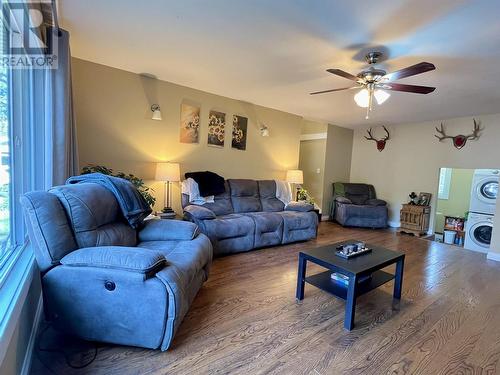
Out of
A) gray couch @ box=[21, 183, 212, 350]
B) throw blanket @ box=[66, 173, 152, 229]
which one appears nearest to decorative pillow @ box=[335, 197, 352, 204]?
throw blanket @ box=[66, 173, 152, 229]

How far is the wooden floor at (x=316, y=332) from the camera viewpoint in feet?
5.11

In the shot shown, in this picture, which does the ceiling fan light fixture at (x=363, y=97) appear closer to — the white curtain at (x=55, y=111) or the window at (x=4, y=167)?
the white curtain at (x=55, y=111)

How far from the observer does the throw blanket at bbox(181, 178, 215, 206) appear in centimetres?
373

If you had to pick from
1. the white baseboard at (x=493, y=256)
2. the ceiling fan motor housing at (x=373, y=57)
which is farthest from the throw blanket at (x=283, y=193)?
the white baseboard at (x=493, y=256)

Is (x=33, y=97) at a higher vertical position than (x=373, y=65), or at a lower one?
lower

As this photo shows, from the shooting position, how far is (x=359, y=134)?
6445 mm

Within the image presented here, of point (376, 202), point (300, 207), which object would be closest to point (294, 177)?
point (300, 207)

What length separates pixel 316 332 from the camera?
1.90 m

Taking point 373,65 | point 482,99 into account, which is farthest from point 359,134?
point 373,65

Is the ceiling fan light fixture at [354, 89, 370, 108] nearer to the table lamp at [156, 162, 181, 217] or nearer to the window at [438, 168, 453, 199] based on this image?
the table lamp at [156, 162, 181, 217]

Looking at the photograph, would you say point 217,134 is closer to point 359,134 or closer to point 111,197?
point 111,197

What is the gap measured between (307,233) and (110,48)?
3515 millimetres

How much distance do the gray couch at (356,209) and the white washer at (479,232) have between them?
4.51ft

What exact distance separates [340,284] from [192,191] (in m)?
2.31
